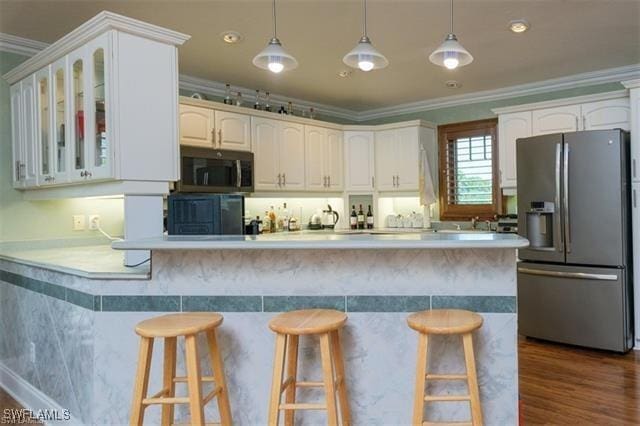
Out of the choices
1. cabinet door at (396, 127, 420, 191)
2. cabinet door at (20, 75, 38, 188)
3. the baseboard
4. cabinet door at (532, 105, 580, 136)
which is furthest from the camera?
cabinet door at (396, 127, 420, 191)

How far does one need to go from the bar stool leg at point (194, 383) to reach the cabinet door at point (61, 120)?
1.64 metres

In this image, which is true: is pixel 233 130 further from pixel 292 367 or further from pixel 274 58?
pixel 292 367

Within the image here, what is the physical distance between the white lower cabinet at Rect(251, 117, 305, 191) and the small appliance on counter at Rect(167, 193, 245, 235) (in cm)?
215

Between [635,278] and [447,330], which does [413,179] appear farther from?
[447,330]

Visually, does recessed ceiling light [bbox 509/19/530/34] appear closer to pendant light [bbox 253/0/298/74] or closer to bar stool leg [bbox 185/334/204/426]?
pendant light [bbox 253/0/298/74]

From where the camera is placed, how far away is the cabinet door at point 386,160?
5.56m

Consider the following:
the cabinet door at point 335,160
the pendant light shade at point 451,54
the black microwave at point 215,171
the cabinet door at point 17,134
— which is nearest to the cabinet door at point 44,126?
the cabinet door at point 17,134

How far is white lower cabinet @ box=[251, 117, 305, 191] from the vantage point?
4.66 meters

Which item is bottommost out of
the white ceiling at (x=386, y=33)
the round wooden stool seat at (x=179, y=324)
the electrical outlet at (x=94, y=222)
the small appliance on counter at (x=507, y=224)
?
the round wooden stool seat at (x=179, y=324)

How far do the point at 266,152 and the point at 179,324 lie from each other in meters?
3.05

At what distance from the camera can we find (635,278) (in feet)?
12.3

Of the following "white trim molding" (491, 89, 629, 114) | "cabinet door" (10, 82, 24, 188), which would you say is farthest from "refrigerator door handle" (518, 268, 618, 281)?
"cabinet door" (10, 82, 24, 188)

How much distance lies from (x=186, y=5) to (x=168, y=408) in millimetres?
2354

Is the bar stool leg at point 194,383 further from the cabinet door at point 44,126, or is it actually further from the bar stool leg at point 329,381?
the cabinet door at point 44,126
